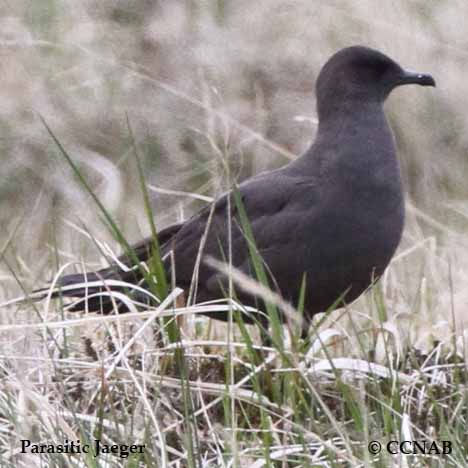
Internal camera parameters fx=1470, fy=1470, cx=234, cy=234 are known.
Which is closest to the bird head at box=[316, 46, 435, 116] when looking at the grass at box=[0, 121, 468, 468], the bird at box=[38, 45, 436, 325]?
the bird at box=[38, 45, 436, 325]

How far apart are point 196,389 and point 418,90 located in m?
3.81

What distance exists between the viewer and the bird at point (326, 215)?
4355mm

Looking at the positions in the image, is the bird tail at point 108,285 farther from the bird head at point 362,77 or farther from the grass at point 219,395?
the bird head at point 362,77

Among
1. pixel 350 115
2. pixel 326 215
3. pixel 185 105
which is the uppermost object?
pixel 350 115

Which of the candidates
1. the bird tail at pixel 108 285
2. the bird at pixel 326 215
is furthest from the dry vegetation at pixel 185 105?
the bird at pixel 326 215

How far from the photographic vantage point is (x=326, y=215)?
4402 mm

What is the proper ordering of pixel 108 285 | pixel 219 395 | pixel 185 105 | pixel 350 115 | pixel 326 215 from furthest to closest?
1. pixel 185 105
2. pixel 350 115
3. pixel 108 285
4. pixel 326 215
5. pixel 219 395

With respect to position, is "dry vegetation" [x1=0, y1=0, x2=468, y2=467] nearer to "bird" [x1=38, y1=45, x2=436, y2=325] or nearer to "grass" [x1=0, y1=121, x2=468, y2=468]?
"bird" [x1=38, y1=45, x2=436, y2=325]

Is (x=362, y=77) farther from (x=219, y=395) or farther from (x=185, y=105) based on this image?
(x=185, y=105)

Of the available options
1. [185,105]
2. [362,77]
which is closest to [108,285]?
[362,77]

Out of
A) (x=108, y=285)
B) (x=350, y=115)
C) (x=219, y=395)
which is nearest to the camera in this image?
(x=219, y=395)

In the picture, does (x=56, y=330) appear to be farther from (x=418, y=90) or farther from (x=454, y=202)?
(x=418, y=90)

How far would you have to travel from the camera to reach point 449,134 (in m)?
7.12

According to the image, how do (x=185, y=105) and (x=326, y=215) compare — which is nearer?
(x=326, y=215)
